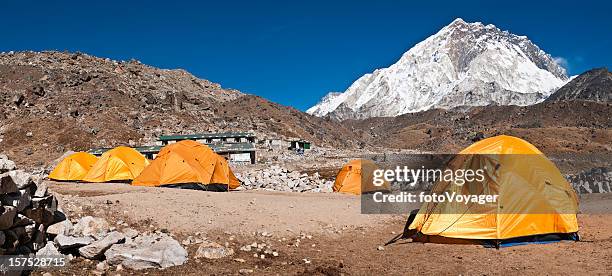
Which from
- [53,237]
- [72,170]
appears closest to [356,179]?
[72,170]

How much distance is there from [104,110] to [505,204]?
75947 millimetres

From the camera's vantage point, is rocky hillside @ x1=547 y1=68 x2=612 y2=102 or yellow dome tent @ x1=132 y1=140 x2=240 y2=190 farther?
rocky hillside @ x1=547 y1=68 x2=612 y2=102

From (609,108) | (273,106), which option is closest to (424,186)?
(273,106)

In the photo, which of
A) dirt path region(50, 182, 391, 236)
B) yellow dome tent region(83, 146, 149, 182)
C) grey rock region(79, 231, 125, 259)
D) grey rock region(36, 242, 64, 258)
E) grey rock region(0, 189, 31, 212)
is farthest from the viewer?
yellow dome tent region(83, 146, 149, 182)

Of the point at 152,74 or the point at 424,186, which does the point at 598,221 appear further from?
the point at 152,74

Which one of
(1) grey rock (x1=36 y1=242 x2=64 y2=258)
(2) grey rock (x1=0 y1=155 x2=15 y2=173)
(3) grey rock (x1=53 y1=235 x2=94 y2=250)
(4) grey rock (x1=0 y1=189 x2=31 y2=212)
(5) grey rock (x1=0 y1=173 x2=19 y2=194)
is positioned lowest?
(1) grey rock (x1=36 y1=242 x2=64 y2=258)

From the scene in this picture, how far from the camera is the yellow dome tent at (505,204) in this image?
10734mm

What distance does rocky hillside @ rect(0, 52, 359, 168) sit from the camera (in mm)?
63312

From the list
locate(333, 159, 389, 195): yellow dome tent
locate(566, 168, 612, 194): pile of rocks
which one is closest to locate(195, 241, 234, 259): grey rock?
locate(333, 159, 389, 195): yellow dome tent

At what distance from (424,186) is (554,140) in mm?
85017

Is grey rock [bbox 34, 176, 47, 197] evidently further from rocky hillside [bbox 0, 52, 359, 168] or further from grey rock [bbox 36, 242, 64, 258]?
rocky hillside [bbox 0, 52, 359, 168]

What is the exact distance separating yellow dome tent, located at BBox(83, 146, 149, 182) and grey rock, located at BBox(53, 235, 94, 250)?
1571 centimetres

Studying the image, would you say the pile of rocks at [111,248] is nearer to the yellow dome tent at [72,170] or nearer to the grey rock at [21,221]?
the grey rock at [21,221]

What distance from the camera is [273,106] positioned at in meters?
119
